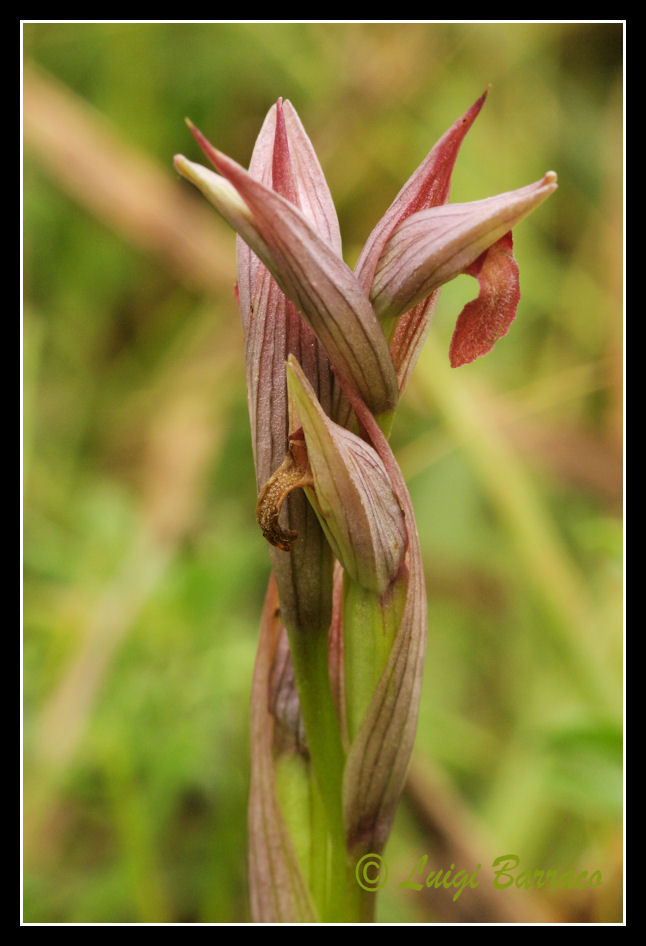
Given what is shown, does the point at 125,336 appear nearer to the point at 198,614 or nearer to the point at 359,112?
the point at 359,112

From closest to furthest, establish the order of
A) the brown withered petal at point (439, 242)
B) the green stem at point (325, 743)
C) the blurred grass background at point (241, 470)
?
the brown withered petal at point (439, 242) < the green stem at point (325, 743) < the blurred grass background at point (241, 470)

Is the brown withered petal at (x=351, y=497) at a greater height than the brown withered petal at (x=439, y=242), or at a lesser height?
lesser

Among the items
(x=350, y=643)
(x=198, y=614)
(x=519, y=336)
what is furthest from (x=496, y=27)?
(x=350, y=643)

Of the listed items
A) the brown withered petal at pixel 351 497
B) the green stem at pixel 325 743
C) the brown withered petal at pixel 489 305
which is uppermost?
the brown withered petal at pixel 489 305

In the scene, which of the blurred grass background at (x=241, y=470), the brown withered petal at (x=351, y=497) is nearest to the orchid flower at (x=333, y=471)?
the brown withered petal at (x=351, y=497)

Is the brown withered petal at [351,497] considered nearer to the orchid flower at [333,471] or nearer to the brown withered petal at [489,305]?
the orchid flower at [333,471]

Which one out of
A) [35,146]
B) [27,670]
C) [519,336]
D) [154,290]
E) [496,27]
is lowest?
[27,670]

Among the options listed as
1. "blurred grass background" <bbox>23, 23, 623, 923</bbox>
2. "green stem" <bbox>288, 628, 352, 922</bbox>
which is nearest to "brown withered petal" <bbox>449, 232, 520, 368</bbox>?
"green stem" <bbox>288, 628, 352, 922</bbox>

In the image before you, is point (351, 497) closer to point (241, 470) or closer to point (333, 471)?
point (333, 471)
